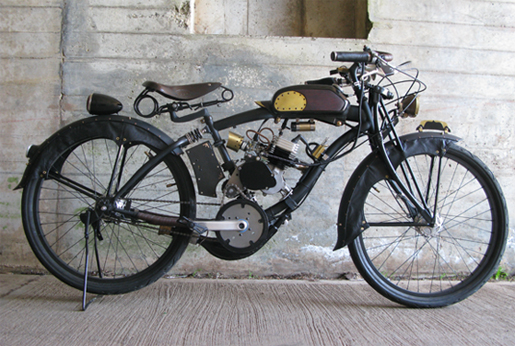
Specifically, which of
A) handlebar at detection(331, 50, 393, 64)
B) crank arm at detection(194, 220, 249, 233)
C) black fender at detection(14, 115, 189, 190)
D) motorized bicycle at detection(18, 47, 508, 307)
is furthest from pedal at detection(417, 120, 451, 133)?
black fender at detection(14, 115, 189, 190)

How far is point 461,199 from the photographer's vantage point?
2326 millimetres

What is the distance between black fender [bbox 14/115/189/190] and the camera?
69.4 inches

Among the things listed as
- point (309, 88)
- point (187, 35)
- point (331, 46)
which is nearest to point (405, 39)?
point (331, 46)

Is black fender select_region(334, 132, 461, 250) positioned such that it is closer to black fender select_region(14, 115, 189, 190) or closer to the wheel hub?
the wheel hub

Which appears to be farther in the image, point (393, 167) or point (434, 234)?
point (434, 234)

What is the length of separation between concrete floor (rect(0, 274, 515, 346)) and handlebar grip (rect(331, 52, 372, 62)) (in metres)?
1.20

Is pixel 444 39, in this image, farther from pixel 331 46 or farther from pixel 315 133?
pixel 315 133

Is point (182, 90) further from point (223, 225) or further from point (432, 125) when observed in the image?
point (432, 125)

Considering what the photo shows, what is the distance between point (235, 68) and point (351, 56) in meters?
0.84

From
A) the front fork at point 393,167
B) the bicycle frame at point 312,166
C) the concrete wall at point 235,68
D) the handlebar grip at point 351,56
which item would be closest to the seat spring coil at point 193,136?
the bicycle frame at point 312,166

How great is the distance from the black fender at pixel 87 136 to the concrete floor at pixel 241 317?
2.09 feet

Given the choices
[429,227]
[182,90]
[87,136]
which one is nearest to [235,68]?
[182,90]

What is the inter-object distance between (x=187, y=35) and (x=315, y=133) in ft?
3.31

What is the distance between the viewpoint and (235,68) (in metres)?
2.22
